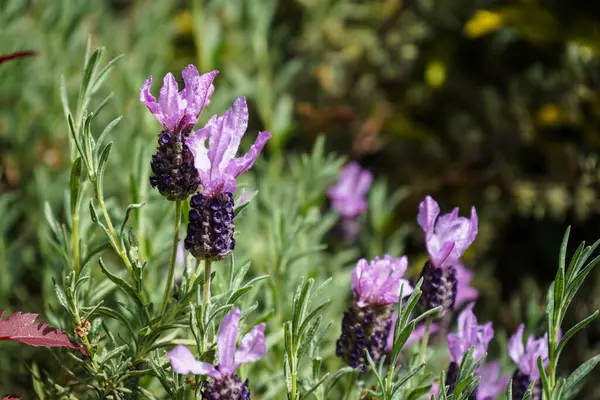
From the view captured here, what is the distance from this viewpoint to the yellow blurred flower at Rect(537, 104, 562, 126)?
1.75 m

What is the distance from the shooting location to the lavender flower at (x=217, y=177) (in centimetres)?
71

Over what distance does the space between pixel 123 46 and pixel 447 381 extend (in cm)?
137

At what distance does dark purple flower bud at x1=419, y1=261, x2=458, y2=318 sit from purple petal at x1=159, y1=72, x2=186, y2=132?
314 mm

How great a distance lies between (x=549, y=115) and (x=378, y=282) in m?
1.11

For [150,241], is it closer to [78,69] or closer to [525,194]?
[78,69]

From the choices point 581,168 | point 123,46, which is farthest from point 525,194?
point 123,46

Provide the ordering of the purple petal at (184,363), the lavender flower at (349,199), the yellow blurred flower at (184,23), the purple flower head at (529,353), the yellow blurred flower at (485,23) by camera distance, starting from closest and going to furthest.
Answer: the purple petal at (184,363) → the purple flower head at (529,353) → the lavender flower at (349,199) → the yellow blurred flower at (485,23) → the yellow blurred flower at (184,23)

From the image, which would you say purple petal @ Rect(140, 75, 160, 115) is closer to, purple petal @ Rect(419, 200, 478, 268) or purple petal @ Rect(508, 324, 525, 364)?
purple petal @ Rect(419, 200, 478, 268)

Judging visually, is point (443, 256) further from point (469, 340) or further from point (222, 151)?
point (222, 151)

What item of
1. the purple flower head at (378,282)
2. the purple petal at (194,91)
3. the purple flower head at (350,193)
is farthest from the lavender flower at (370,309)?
the purple flower head at (350,193)

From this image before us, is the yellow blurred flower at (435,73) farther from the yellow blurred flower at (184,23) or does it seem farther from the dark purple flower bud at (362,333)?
the dark purple flower bud at (362,333)

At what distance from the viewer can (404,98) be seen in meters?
1.97

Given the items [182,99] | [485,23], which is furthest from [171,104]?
[485,23]

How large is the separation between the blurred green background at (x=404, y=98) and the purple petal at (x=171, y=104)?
0.73m
